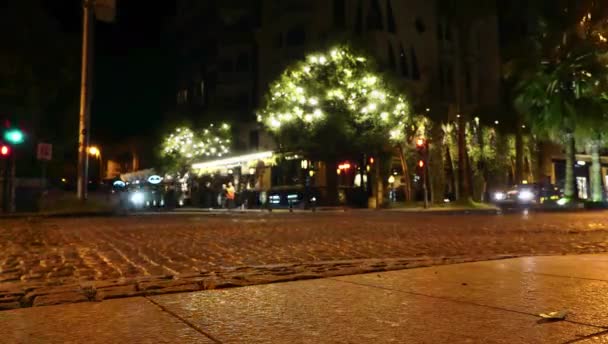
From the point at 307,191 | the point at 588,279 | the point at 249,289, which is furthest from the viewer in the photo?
the point at 307,191

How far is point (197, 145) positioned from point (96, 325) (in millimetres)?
44077

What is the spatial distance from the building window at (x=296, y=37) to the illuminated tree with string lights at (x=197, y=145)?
8.06m

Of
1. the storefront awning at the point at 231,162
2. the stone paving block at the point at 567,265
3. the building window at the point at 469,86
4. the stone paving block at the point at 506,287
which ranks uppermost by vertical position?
the building window at the point at 469,86

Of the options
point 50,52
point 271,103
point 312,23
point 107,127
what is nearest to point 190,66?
point 107,127

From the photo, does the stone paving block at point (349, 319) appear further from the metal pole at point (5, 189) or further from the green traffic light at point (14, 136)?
the metal pole at point (5, 189)

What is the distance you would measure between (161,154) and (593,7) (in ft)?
106

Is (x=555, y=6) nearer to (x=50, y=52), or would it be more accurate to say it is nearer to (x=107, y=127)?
(x=50, y=52)

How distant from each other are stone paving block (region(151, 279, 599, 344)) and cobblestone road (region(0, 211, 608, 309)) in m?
1.69

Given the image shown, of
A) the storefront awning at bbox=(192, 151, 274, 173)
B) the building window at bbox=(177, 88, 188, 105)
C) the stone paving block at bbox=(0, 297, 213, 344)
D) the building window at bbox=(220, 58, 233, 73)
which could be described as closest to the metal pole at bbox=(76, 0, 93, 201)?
the storefront awning at bbox=(192, 151, 274, 173)

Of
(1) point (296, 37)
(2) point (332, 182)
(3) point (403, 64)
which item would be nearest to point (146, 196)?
(2) point (332, 182)

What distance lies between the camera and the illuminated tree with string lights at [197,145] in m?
48.2

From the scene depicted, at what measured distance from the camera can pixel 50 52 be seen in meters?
25.2

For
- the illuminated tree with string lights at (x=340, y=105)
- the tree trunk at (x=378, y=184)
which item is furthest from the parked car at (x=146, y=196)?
the tree trunk at (x=378, y=184)

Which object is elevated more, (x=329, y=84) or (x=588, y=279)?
(x=329, y=84)
